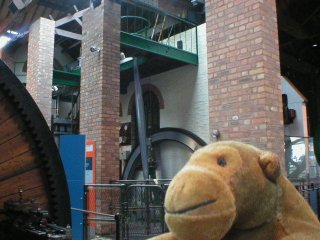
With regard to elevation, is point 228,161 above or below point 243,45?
below

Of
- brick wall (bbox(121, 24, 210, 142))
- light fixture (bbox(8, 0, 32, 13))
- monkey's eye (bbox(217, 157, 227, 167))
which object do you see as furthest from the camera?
light fixture (bbox(8, 0, 32, 13))

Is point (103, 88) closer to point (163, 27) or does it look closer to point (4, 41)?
point (163, 27)

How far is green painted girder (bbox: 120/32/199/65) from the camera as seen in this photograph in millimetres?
9258

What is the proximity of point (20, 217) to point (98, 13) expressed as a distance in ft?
21.7

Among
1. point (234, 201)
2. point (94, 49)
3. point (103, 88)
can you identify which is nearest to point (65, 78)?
point (94, 49)

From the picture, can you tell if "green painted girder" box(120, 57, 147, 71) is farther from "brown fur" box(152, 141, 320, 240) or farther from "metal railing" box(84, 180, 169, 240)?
"brown fur" box(152, 141, 320, 240)

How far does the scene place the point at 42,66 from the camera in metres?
10.0

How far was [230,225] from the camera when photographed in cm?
152

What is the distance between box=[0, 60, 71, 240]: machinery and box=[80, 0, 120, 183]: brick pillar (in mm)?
5116

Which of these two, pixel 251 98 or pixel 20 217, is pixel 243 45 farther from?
pixel 20 217

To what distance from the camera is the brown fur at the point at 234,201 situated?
1.48 m

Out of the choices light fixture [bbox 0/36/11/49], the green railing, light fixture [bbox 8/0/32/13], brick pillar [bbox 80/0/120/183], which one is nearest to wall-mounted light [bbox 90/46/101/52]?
brick pillar [bbox 80/0/120/183]

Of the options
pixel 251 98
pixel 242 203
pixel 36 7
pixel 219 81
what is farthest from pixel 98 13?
pixel 242 203

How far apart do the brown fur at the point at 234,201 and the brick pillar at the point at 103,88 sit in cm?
569
